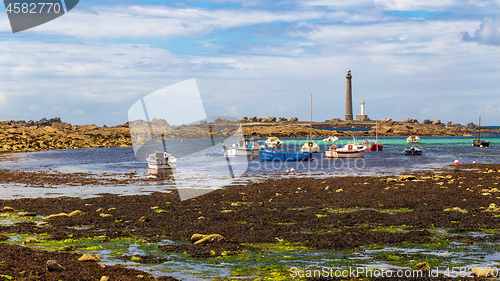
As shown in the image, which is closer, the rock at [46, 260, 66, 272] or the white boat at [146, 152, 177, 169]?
the rock at [46, 260, 66, 272]

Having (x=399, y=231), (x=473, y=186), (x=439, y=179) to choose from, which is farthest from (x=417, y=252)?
(x=439, y=179)

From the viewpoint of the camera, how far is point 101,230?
53.9ft

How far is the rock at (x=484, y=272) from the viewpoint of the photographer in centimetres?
1035

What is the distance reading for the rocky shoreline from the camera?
11859mm

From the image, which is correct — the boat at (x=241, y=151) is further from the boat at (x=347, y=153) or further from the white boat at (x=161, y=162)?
the white boat at (x=161, y=162)

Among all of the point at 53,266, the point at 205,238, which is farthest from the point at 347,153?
the point at 53,266

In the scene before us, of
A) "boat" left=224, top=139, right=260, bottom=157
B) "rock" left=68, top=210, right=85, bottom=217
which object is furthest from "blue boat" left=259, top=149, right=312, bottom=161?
"rock" left=68, top=210, right=85, bottom=217

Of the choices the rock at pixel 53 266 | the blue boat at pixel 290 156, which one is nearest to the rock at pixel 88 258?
the rock at pixel 53 266

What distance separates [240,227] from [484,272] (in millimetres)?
8489

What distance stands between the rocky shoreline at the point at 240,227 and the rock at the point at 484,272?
106 centimetres

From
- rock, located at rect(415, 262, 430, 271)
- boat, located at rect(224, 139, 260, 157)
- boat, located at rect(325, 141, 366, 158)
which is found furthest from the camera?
boat, located at rect(224, 139, 260, 157)

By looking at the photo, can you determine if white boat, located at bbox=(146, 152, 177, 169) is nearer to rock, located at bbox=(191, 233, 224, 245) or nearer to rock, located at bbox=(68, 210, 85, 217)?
rock, located at bbox=(68, 210, 85, 217)

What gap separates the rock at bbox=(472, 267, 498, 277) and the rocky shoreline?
1.06 metres

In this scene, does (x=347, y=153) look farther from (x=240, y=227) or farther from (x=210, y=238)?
(x=210, y=238)
